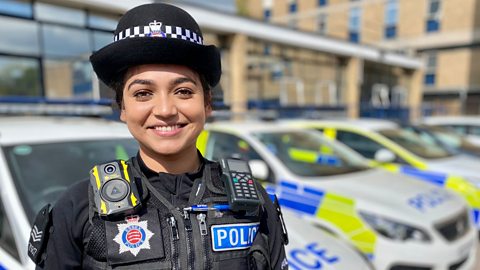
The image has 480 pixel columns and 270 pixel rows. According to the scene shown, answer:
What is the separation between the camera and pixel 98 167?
103 cm

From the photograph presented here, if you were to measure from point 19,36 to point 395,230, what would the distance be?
7.88m

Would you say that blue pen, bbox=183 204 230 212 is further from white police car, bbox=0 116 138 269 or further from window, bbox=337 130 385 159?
window, bbox=337 130 385 159

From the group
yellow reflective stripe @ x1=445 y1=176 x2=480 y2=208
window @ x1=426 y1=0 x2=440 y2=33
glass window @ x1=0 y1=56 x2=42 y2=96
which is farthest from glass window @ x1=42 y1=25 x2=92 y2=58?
window @ x1=426 y1=0 x2=440 y2=33

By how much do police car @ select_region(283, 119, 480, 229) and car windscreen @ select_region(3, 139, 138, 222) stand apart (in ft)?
10.6

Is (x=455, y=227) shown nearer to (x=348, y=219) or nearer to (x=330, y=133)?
(x=348, y=219)

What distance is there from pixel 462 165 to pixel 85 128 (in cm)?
441

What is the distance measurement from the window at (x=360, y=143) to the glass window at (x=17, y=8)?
22.1 ft

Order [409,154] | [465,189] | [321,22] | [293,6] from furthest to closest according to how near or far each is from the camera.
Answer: [293,6] → [321,22] → [409,154] → [465,189]

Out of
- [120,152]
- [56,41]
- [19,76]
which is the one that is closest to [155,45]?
[120,152]

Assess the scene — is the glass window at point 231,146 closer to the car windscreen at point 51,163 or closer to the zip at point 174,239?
the car windscreen at point 51,163

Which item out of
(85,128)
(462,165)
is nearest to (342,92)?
(462,165)

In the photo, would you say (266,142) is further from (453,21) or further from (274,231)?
(453,21)

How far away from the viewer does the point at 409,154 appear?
4.30 metres

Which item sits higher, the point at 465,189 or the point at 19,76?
the point at 19,76
